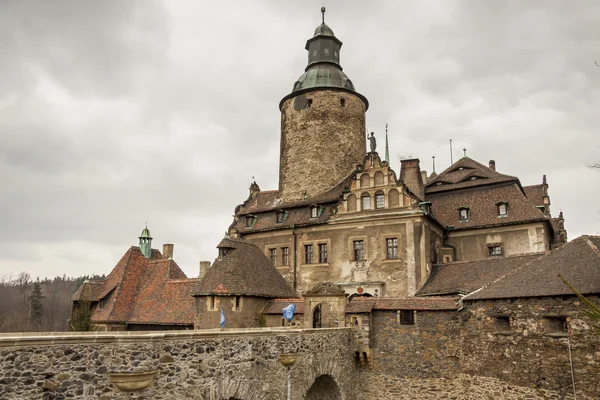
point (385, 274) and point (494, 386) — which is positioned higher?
point (385, 274)

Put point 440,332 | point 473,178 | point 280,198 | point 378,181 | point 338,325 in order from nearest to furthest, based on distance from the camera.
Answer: point 440,332 → point 338,325 → point 378,181 → point 473,178 → point 280,198

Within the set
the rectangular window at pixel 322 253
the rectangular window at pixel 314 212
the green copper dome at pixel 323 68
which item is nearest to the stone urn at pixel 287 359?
the rectangular window at pixel 322 253

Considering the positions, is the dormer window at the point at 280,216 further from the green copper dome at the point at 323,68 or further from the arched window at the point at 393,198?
the green copper dome at the point at 323,68

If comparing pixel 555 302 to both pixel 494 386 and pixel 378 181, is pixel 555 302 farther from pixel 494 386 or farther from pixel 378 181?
pixel 378 181

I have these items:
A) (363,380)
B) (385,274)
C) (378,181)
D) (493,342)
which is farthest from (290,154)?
(493,342)

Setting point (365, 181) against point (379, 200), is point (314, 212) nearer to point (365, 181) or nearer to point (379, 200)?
point (365, 181)

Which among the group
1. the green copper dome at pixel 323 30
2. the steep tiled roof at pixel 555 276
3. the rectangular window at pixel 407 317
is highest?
the green copper dome at pixel 323 30

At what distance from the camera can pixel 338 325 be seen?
19.9 meters

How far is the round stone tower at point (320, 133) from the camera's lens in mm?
31234

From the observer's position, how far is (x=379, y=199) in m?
25.6

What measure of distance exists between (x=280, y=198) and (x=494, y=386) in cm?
1898

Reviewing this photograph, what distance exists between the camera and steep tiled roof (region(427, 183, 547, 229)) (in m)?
24.9

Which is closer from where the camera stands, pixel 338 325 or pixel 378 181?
pixel 338 325

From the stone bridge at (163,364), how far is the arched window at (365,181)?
11561mm
